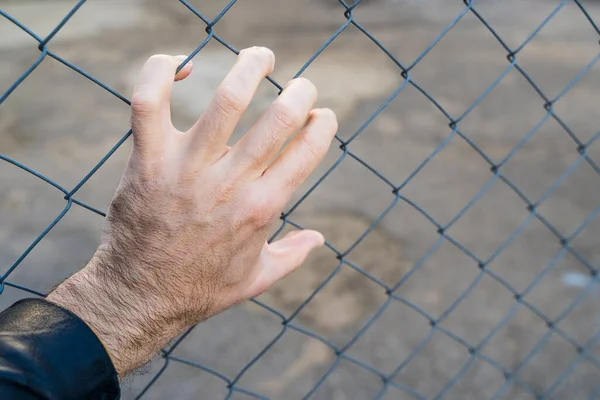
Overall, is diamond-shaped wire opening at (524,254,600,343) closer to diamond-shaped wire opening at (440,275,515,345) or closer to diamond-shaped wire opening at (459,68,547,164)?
diamond-shaped wire opening at (440,275,515,345)

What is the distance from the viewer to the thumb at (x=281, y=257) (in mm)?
1125

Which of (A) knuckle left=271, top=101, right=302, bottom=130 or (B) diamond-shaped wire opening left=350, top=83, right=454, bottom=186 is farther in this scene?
(B) diamond-shaped wire opening left=350, top=83, right=454, bottom=186

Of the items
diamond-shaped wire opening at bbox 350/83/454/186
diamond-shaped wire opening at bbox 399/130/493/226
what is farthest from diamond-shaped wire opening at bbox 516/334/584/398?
diamond-shaped wire opening at bbox 350/83/454/186

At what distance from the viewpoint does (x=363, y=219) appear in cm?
319

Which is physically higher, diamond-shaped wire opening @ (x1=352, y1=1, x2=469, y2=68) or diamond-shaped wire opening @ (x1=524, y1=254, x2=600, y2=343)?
diamond-shaped wire opening @ (x1=352, y1=1, x2=469, y2=68)

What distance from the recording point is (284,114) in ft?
3.03

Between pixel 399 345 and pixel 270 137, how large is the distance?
5.80 ft

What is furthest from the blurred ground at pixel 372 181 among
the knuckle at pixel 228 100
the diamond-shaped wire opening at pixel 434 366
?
the knuckle at pixel 228 100

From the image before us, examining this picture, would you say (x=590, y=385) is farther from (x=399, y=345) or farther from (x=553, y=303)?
(x=399, y=345)

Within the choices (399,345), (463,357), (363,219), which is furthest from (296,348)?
(363,219)

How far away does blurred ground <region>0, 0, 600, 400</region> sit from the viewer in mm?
2412

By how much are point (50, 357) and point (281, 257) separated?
450 millimetres

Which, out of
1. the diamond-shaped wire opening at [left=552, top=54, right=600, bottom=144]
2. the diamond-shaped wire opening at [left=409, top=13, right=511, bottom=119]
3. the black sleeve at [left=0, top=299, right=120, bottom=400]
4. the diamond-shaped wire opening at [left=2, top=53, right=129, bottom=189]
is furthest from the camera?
the diamond-shaped wire opening at [left=409, top=13, right=511, bottom=119]

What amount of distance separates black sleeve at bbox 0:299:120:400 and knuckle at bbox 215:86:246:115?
1.28ft
